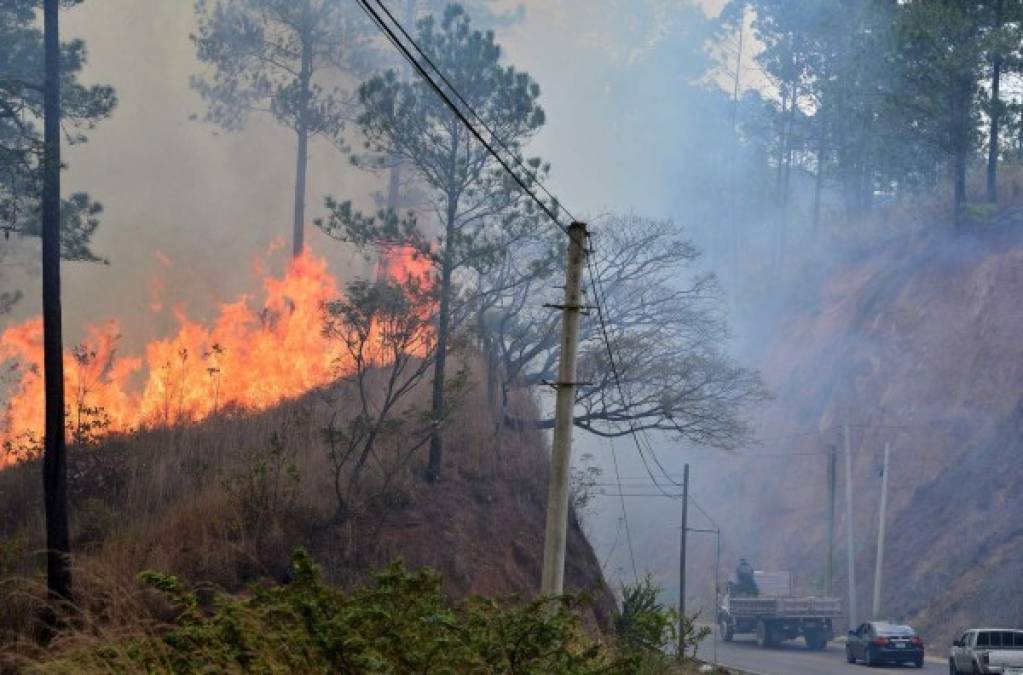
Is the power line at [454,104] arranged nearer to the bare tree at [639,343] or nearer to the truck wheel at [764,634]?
the bare tree at [639,343]

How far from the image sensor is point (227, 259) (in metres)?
44.9

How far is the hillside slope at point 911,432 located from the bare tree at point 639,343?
44.9 ft

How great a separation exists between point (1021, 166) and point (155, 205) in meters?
36.9

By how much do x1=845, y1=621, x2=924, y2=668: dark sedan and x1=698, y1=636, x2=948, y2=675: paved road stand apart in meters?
0.29

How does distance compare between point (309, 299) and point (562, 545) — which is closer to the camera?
point (562, 545)

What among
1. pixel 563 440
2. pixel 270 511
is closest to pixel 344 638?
pixel 563 440

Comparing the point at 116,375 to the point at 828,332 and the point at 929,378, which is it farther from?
the point at 828,332

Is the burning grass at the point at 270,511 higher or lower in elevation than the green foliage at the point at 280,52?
lower

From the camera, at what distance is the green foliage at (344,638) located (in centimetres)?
1095

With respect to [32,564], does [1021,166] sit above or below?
above

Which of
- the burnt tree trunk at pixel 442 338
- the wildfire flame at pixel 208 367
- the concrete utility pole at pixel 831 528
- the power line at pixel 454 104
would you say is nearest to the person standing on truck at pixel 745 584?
the concrete utility pole at pixel 831 528

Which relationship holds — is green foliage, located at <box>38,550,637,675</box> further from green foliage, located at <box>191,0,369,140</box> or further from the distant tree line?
the distant tree line

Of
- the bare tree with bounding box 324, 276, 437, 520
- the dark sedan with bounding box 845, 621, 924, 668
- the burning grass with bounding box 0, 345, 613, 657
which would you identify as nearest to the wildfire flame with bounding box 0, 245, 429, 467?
the burning grass with bounding box 0, 345, 613, 657

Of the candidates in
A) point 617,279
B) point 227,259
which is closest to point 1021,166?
point 617,279
